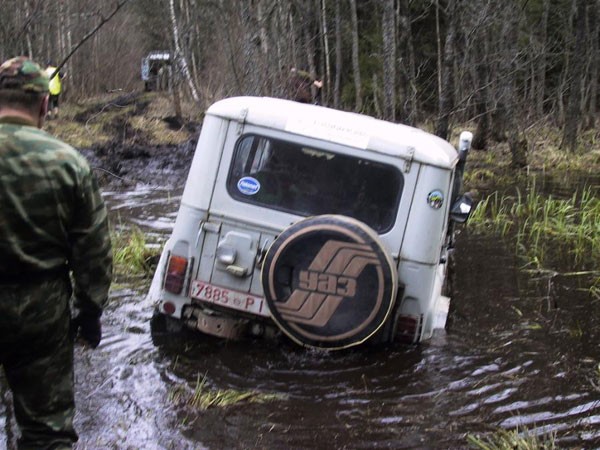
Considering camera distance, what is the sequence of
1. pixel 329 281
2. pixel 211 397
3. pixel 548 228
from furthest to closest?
1. pixel 548 228
2. pixel 329 281
3. pixel 211 397

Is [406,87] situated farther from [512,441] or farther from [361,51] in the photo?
[361,51]

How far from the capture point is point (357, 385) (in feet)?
17.3

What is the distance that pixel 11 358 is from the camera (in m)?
3.11

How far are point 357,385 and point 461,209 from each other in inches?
59.4

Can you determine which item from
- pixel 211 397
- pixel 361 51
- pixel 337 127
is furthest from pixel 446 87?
pixel 361 51

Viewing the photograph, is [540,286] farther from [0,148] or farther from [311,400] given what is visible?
[0,148]

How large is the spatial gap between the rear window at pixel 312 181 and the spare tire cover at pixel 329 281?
47 centimetres

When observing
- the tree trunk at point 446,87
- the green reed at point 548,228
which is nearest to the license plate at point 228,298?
the green reed at point 548,228

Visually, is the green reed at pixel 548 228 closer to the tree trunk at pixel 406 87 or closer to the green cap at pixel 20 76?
the tree trunk at pixel 406 87

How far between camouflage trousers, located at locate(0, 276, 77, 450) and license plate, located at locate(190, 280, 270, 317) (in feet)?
7.25

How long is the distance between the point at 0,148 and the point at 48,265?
1.57ft

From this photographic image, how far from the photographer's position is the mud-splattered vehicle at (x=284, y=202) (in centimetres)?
535

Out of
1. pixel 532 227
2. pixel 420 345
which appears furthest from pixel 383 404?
pixel 532 227

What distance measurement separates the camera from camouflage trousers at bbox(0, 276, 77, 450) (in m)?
3.03
